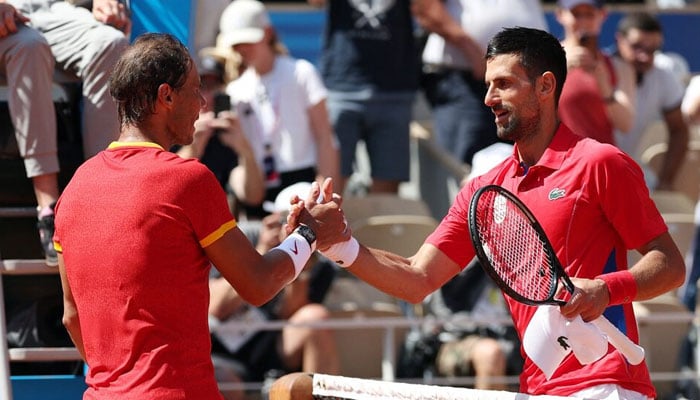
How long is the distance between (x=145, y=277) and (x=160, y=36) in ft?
2.43

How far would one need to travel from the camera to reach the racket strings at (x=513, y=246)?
3.86 metres

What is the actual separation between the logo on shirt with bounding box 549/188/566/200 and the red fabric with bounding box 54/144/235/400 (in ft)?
3.43

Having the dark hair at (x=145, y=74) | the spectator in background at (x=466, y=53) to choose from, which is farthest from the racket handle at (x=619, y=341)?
the spectator in background at (x=466, y=53)

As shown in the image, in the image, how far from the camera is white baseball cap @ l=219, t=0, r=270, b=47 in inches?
320

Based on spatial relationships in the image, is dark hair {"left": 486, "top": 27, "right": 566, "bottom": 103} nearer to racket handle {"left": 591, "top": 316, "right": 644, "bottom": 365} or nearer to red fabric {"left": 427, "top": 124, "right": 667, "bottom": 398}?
red fabric {"left": 427, "top": 124, "right": 667, "bottom": 398}

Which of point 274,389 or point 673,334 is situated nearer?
point 274,389

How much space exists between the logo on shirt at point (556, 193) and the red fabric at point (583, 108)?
374cm

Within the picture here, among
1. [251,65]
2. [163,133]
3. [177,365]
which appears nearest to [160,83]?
[163,133]

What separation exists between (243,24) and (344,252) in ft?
12.8

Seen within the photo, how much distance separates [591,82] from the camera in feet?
26.5

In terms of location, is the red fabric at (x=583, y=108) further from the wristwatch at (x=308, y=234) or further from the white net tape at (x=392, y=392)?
the white net tape at (x=392, y=392)

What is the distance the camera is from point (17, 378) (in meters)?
5.34

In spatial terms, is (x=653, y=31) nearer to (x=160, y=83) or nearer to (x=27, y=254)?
(x=27, y=254)

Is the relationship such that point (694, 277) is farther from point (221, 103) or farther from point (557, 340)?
point (557, 340)
